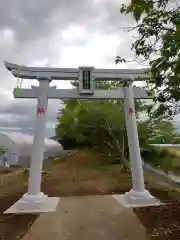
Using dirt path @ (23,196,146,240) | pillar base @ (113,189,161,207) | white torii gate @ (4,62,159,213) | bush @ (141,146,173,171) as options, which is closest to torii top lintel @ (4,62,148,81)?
white torii gate @ (4,62,159,213)

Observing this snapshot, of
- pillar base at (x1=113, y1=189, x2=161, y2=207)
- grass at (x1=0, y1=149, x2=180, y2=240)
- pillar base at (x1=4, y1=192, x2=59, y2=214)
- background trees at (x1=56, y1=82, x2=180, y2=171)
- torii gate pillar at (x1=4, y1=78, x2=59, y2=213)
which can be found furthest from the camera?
background trees at (x1=56, y1=82, x2=180, y2=171)

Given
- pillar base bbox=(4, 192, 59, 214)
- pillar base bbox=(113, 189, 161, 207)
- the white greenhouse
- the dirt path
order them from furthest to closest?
the white greenhouse, pillar base bbox=(113, 189, 161, 207), pillar base bbox=(4, 192, 59, 214), the dirt path

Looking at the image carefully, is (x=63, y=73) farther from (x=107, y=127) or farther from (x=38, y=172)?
(x=107, y=127)

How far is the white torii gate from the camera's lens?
6.58m

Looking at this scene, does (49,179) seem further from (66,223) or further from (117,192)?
(66,223)

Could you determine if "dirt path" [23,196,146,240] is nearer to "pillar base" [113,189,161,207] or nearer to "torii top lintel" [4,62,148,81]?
"pillar base" [113,189,161,207]

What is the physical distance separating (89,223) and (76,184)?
4.44 m

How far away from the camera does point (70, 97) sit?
7.07 meters

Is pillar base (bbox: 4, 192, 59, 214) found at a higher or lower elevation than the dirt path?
higher

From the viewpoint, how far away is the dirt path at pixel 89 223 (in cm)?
443

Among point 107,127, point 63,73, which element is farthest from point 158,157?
point 63,73

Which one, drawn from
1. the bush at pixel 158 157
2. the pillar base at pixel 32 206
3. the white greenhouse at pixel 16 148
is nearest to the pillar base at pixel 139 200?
the pillar base at pixel 32 206

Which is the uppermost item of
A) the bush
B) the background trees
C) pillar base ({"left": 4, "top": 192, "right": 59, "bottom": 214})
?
the background trees

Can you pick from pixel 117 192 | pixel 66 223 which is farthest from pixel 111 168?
pixel 66 223
